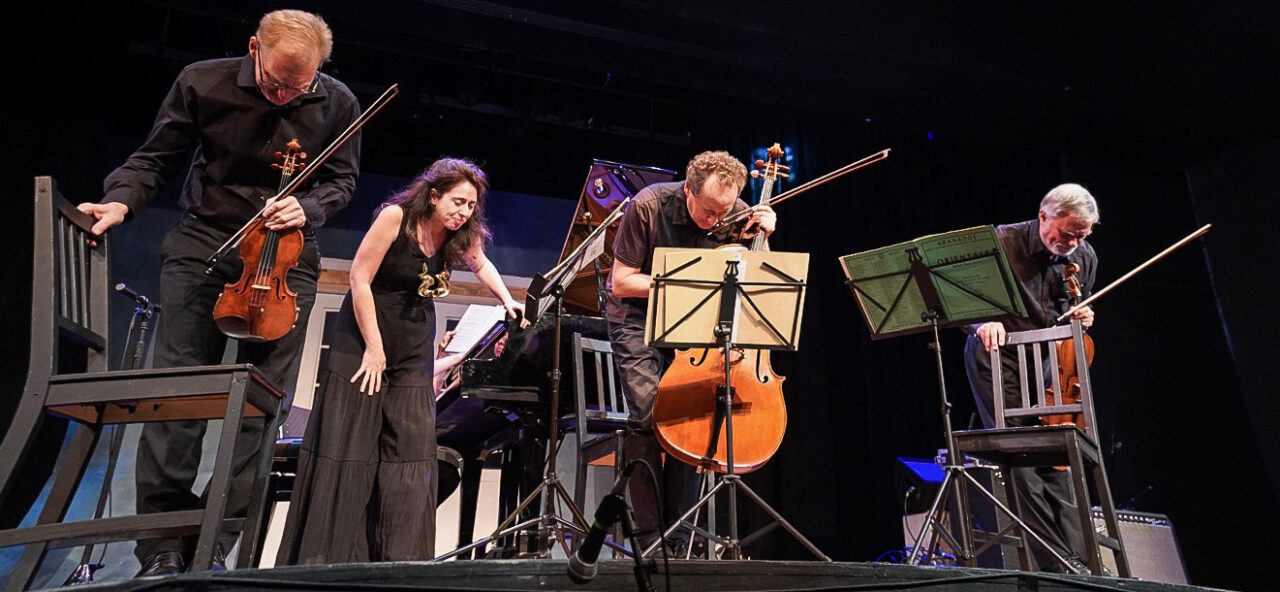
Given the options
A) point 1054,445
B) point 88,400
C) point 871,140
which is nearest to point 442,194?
point 88,400

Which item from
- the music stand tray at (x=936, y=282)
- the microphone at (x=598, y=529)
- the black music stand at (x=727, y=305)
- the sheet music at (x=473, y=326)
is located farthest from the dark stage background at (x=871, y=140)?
the microphone at (x=598, y=529)

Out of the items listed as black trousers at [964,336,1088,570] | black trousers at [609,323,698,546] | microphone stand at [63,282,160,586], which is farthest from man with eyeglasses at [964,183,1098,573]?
microphone stand at [63,282,160,586]

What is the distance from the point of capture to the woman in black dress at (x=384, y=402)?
2.75 meters

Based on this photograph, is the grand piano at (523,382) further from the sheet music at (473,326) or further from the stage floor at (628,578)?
the stage floor at (628,578)

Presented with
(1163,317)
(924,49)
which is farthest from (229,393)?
(1163,317)

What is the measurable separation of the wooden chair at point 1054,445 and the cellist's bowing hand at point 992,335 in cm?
3

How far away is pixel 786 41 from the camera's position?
5.64 metres

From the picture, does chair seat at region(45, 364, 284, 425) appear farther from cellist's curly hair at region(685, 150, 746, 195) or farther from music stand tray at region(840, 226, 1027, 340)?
music stand tray at region(840, 226, 1027, 340)

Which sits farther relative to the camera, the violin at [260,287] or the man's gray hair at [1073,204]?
the man's gray hair at [1073,204]

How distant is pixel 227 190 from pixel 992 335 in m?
2.91

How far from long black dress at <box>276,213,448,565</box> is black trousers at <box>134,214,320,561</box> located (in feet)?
0.65

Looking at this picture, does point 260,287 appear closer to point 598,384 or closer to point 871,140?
point 598,384

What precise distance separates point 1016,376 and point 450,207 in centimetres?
269

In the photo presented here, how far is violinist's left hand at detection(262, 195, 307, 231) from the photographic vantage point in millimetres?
2477
